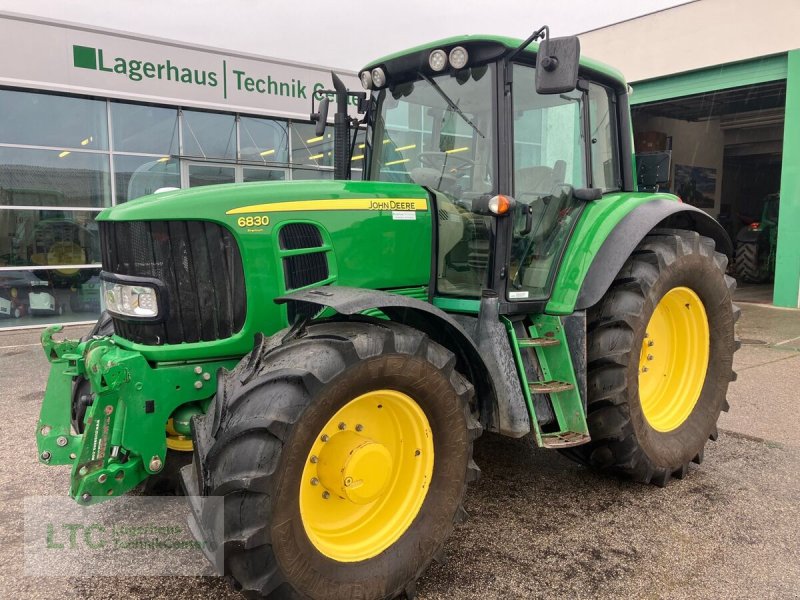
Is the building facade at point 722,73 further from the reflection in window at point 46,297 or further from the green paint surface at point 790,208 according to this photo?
the reflection in window at point 46,297

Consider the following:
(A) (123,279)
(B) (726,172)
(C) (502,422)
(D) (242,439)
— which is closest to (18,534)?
(A) (123,279)

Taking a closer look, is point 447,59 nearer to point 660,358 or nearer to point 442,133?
point 442,133

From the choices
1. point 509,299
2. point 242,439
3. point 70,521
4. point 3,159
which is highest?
point 3,159

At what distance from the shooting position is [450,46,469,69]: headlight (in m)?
3.02

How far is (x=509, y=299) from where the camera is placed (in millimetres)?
3180

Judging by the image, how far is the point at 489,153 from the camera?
313 cm

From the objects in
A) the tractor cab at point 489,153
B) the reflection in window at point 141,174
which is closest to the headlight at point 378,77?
the tractor cab at point 489,153

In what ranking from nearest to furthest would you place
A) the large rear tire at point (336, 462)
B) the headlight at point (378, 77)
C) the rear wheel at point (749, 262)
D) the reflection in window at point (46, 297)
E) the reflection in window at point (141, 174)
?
the large rear tire at point (336, 462), the headlight at point (378, 77), the reflection in window at point (46, 297), the reflection in window at point (141, 174), the rear wheel at point (749, 262)

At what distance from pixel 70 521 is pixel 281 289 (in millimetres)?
1697

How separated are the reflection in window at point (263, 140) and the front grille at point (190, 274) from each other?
28.1 feet

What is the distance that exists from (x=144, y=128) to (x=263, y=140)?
6.70 ft

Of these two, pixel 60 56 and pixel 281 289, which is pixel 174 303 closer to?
pixel 281 289

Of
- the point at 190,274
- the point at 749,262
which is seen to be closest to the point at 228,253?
the point at 190,274

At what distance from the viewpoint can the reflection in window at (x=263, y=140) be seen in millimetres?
10828
